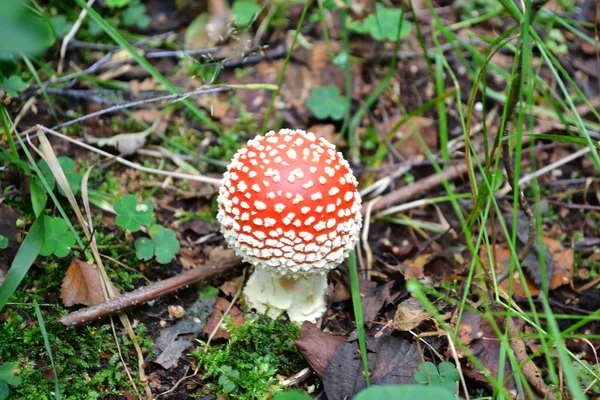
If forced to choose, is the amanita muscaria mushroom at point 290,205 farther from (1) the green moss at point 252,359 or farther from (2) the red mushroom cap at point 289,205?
(1) the green moss at point 252,359

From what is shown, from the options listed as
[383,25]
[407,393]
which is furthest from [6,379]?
[383,25]

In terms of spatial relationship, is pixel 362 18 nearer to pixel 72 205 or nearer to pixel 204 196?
pixel 204 196

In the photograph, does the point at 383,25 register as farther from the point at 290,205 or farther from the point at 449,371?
the point at 449,371

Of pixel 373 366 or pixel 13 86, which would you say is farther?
pixel 13 86

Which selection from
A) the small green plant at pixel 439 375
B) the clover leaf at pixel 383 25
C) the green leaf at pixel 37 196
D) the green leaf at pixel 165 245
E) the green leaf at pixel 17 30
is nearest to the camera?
the green leaf at pixel 17 30

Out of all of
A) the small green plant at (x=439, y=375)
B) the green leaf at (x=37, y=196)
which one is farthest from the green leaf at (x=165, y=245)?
the small green plant at (x=439, y=375)

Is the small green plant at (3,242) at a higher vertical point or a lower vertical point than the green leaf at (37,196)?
lower
